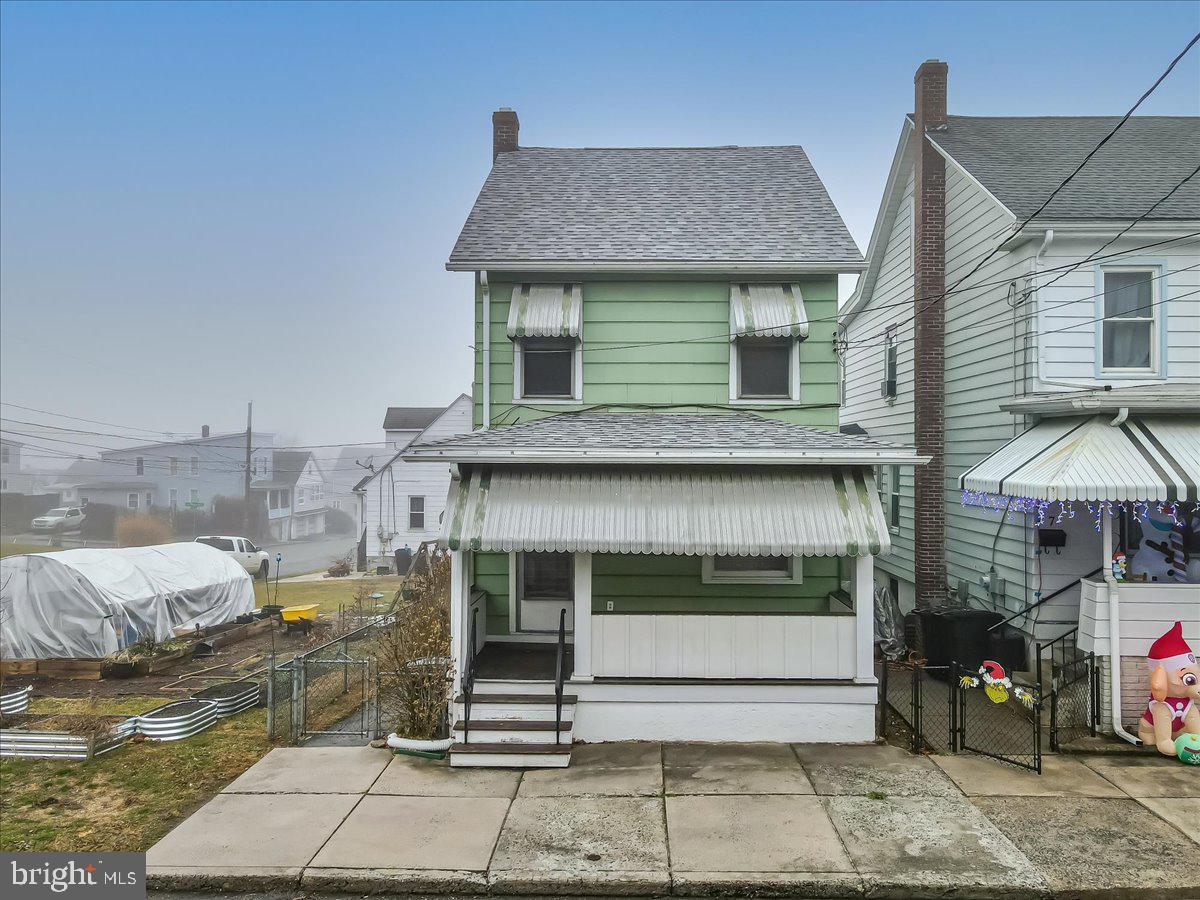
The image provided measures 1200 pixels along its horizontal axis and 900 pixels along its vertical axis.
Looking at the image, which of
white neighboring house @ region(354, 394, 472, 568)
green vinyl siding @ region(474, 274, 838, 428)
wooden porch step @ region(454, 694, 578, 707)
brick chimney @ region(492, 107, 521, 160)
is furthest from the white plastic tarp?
white neighboring house @ region(354, 394, 472, 568)

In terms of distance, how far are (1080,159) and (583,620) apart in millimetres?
12244

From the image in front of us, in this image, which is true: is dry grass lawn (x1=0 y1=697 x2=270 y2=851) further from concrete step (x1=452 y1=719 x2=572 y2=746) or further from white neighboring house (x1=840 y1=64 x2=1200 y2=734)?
white neighboring house (x1=840 y1=64 x2=1200 y2=734)

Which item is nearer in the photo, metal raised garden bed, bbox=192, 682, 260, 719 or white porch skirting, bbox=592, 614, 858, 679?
white porch skirting, bbox=592, 614, 858, 679

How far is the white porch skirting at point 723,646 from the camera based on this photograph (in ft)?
29.9

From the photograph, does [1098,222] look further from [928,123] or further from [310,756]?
[310,756]

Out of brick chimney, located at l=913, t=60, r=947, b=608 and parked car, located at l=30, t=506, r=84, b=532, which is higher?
brick chimney, located at l=913, t=60, r=947, b=608

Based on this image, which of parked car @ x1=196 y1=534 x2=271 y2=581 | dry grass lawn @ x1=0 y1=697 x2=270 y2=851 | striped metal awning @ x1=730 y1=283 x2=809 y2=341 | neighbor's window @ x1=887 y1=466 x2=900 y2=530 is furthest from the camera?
parked car @ x1=196 y1=534 x2=271 y2=581

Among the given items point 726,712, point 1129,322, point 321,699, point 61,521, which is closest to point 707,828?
point 726,712

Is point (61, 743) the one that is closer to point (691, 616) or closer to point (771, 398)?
point (691, 616)

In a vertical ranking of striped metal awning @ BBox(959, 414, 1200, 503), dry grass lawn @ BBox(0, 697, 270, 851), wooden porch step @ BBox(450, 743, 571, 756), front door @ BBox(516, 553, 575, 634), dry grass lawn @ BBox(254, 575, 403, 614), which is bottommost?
dry grass lawn @ BBox(254, 575, 403, 614)

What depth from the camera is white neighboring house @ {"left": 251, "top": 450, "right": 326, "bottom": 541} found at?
5716 cm

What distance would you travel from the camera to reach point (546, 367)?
444 inches

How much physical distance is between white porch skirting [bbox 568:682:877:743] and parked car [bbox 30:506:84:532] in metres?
53.5

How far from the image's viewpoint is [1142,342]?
10914 mm
